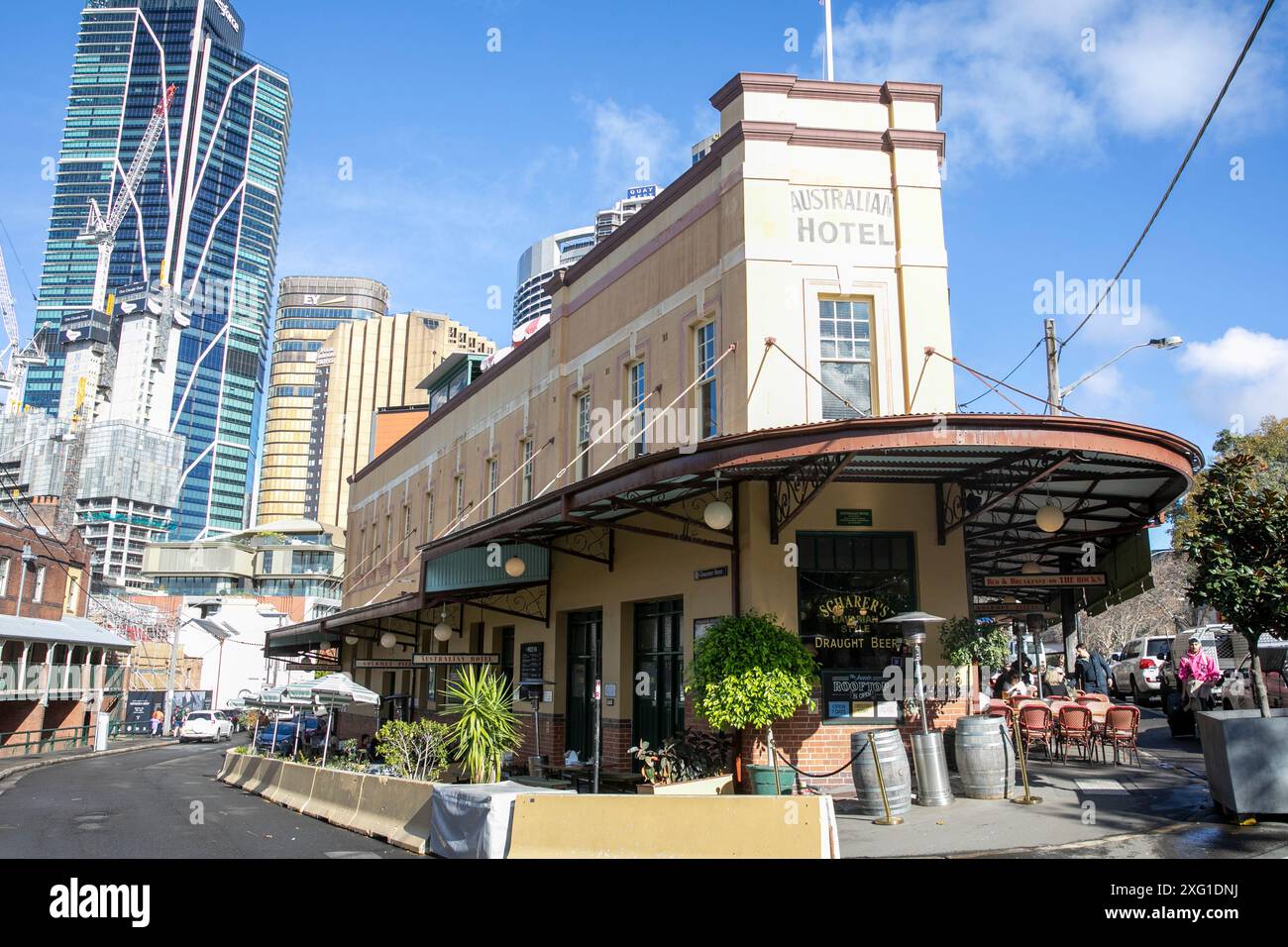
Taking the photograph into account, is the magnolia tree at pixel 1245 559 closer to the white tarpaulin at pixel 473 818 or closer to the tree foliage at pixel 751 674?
the tree foliage at pixel 751 674

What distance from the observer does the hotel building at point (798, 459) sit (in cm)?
1334

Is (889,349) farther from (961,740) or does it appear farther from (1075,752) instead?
(1075,752)

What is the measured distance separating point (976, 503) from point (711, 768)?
578cm

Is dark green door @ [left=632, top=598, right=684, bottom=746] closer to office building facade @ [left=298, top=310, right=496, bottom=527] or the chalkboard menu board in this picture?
the chalkboard menu board

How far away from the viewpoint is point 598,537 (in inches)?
764

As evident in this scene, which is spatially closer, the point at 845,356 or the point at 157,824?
the point at 157,824

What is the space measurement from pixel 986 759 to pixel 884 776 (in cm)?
157

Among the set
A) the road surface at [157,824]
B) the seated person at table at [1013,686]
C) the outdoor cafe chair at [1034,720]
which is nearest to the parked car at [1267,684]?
the seated person at table at [1013,686]

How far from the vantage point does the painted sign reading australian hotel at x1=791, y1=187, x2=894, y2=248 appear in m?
16.0

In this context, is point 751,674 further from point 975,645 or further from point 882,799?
point 975,645

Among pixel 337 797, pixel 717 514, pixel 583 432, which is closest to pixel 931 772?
pixel 717 514

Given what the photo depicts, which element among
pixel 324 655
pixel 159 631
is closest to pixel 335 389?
pixel 159 631

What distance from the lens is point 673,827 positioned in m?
9.49

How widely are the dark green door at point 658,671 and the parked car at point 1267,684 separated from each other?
948 centimetres
